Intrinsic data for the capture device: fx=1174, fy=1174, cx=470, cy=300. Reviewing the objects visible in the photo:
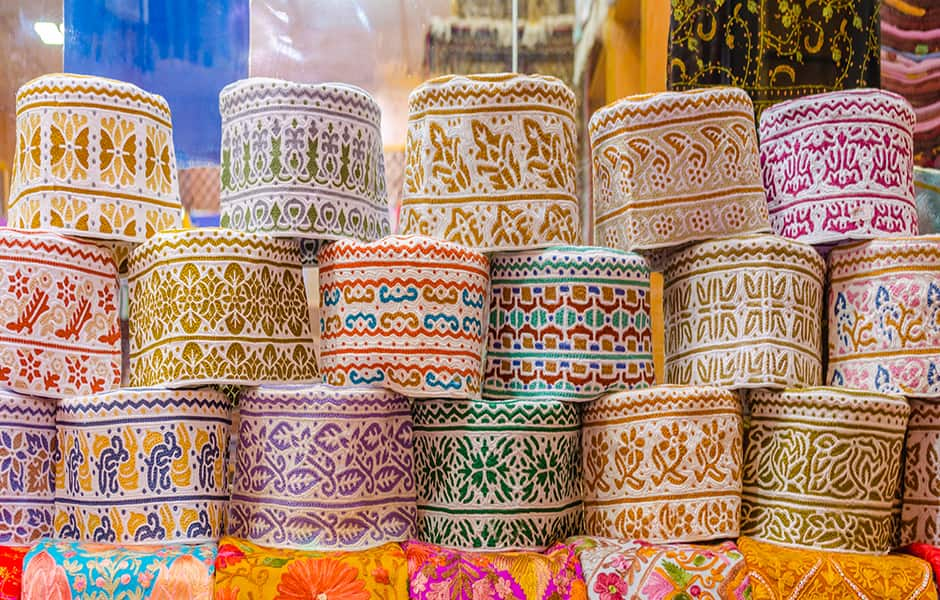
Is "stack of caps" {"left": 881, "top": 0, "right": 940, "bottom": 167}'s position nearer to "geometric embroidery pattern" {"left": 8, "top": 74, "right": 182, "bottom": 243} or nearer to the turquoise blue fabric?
the turquoise blue fabric

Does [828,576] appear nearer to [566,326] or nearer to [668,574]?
[668,574]

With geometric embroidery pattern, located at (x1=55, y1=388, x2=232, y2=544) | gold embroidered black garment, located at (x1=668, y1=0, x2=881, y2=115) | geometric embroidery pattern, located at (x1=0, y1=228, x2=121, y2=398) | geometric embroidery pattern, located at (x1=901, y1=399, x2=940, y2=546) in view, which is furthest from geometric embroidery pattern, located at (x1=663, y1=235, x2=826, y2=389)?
geometric embroidery pattern, located at (x1=0, y1=228, x2=121, y2=398)

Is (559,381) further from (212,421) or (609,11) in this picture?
(609,11)

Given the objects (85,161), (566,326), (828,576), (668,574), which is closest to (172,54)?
(85,161)

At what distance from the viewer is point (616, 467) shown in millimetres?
1700

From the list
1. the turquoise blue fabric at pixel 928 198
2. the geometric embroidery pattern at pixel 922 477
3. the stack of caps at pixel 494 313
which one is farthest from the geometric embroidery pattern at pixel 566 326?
the turquoise blue fabric at pixel 928 198

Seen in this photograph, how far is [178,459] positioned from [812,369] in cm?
94

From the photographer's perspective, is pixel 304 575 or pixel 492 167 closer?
pixel 304 575

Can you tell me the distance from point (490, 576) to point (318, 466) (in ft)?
0.92

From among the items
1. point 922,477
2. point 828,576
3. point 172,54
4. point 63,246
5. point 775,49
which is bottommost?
point 828,576

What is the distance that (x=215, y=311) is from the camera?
1641 millimetres

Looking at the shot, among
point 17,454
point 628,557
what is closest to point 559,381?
point 628,557

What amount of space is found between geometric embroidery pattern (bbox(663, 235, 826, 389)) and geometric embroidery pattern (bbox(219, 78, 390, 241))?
1.71 ft

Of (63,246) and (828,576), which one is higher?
(63,246)
